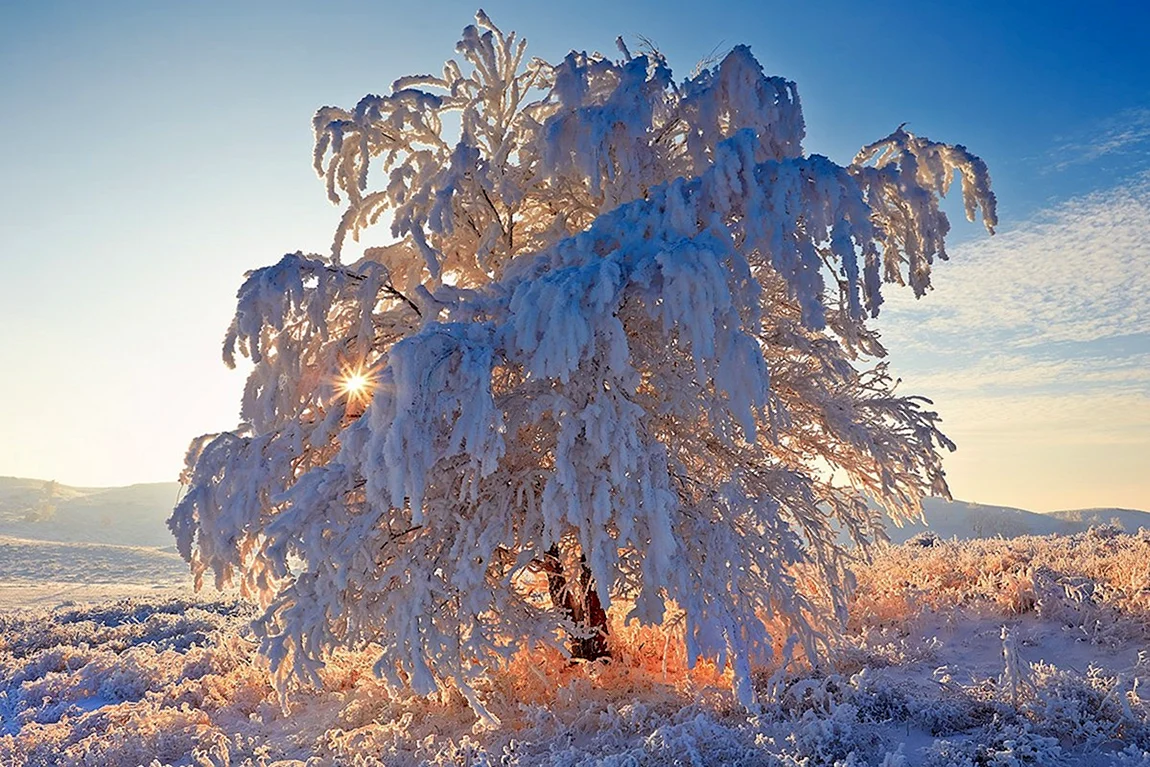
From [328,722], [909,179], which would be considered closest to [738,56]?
[909,179]

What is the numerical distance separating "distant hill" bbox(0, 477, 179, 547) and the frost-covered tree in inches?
1863

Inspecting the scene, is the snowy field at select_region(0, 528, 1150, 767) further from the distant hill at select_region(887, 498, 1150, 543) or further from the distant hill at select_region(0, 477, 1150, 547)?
the distant hill at select_region(887, 498, 1150, 543)

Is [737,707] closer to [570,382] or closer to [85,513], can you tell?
[570,382]

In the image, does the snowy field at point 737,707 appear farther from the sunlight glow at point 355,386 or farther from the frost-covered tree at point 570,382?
the sunlight glow at point 355,386

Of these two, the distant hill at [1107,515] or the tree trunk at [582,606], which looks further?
the distant hill at [1107,515]

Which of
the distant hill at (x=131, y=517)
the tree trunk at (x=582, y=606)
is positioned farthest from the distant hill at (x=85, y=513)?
the tree trunk at (x=582, y=606)

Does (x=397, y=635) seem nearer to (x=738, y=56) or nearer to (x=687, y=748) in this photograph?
(x=687, y=748)

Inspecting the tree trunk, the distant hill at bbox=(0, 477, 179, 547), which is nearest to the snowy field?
the tree trunk

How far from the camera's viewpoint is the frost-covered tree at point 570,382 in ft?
16.5

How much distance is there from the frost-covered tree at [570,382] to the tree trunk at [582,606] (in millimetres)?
35

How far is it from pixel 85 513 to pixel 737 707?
67790 millimetres

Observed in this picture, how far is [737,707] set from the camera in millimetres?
5922

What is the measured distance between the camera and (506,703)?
22.0 feet

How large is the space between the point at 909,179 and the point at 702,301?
2.91 metres
